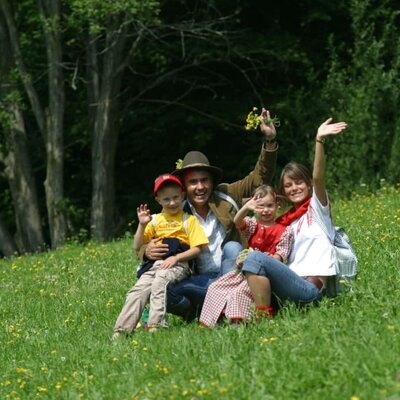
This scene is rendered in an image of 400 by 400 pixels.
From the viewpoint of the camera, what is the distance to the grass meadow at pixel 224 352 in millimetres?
6172

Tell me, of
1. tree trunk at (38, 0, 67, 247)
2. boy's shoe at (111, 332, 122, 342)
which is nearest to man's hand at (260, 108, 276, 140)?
boy's shoe at (111, 332, 122, 342)

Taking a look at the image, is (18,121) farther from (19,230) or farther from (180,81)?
(180,81)

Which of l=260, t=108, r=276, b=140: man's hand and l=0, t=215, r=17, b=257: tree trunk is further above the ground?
l=260, t=108, r=276, b=140: man's hand

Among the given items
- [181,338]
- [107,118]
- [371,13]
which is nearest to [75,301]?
[181,338]

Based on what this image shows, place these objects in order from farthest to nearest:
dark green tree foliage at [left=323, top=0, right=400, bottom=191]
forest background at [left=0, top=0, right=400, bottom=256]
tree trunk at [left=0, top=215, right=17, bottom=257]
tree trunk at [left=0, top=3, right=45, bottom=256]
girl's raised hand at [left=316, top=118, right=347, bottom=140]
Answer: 1. tree trunk at [left=0, top=215, right=17, bottom=257]
2. tree trunk at [left=0, top=3, right=45, bottom=256]
3. forest background at [left=0, top=0, right=400, bottom=256]
4. dark green tree foliage at [left=323, top=0, right=400, bottom=191]
5. girl's raised hand at [left=316, top=118, right=347, bottom=140]

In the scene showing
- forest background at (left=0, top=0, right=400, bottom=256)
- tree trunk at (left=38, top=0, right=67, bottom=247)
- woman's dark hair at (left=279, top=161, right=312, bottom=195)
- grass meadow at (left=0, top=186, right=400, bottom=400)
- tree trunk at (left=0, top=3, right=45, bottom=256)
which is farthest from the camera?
tree trunk at (left=0, top=3, right=45, bottom=256)

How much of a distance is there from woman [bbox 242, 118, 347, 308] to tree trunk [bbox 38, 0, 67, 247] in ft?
48.2

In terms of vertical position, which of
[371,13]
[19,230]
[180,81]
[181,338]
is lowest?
[19,230]

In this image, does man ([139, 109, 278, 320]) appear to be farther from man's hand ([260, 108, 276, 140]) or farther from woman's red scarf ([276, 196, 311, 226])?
woman's red scarf ([276, 196, 311, 226])

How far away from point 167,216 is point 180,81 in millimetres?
18088

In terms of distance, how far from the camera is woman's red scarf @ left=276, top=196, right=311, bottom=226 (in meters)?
8.47

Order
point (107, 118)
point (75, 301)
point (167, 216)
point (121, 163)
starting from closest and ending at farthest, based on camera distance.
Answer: point (167, 216) → point (75, 301) → point (107, 118) → point (121, 163)

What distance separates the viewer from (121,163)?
1114 inches

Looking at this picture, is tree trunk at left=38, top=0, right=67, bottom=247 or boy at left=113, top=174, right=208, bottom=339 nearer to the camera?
boy at left=113, top=174, right=208, bottom=339
